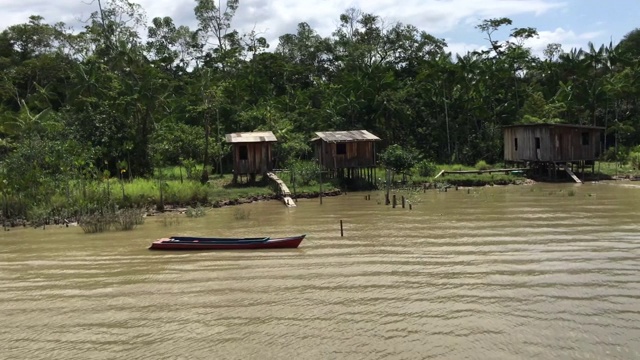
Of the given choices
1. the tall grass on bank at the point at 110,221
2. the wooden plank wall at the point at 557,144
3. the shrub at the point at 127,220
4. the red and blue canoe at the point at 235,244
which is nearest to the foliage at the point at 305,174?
the shrub at the point at 127,220

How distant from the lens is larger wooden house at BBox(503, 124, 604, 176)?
3117 centimetres

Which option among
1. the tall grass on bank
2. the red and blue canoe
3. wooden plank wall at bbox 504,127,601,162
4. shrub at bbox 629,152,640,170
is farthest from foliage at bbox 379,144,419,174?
the red and blue canoe

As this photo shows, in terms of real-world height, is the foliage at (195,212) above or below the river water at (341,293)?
above

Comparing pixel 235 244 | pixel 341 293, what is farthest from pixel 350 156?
pixel 341 293

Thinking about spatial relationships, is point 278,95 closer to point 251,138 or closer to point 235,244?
point 251,138

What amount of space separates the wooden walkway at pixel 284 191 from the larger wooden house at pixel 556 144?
14.8 m

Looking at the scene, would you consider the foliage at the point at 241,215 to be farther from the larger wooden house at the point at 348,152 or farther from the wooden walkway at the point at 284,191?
the larger wooden house at the point at 348,152

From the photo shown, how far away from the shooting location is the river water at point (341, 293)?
759cm

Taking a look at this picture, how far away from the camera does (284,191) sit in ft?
79.5

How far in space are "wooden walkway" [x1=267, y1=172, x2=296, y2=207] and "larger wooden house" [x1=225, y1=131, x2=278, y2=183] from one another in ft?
3.62

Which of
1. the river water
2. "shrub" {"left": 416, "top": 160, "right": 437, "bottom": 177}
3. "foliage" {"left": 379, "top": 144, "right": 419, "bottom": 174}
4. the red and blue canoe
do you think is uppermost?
"foliage" {"left": 379, "top": 144, "right": 419, "bottom": 174}

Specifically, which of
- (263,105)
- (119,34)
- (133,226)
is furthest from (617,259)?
(119,34)

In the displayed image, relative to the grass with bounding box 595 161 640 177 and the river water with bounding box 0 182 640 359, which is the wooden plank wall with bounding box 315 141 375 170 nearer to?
the river water with bounding box 0 182 640 359

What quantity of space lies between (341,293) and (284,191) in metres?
14.6
